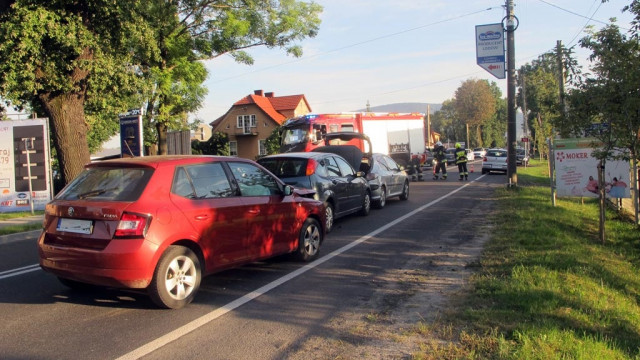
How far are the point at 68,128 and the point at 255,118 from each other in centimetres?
4770

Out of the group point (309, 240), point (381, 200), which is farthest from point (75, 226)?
point (381, 200)

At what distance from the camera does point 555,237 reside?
884cm

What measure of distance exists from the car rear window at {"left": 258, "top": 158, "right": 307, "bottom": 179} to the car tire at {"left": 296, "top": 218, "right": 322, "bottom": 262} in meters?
2.35

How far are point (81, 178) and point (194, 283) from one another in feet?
5.78

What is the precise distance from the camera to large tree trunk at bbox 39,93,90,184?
13.6 meters

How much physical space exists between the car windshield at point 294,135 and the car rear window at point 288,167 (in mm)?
8773

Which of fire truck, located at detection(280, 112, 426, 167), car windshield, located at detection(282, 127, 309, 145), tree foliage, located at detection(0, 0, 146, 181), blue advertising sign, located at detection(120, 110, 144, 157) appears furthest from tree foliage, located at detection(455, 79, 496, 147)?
tree foliage, located at detection(0, 0, 146, 181)

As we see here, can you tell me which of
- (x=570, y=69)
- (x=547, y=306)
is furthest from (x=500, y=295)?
(x=570, y=69)

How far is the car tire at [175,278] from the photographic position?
5188 mm

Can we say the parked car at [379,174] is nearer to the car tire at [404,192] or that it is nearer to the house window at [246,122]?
the car tire at [404,192]

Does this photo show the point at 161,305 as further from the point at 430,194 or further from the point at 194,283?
the point at 430,194

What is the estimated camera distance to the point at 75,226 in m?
5.27

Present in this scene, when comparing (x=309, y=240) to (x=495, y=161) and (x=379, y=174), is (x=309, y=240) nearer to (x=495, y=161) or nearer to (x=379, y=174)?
(x=379, y=174)

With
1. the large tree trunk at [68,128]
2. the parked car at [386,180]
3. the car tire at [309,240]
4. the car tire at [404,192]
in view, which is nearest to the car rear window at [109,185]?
the car tire at [309,240]
